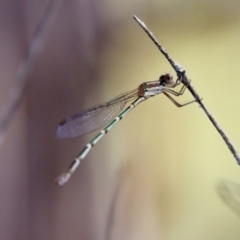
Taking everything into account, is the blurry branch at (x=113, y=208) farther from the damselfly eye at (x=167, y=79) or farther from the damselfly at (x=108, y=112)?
the damselfly eye at (x=167, y=79)

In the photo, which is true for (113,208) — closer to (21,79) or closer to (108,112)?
(108,112)

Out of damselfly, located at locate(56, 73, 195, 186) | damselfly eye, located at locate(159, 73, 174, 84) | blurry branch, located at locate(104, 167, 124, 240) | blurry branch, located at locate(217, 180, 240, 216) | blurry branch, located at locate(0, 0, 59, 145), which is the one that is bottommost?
blurry branch, located at locate(217, 180, 240, 216)

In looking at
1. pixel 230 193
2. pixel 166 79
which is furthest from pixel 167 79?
pixel 230 193

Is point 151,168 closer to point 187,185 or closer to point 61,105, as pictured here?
point 187,185

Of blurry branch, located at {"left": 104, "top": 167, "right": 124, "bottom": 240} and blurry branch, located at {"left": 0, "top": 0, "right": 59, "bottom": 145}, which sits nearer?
blurry branch, located at {"left": 0, "top": 0, "right": 59, "bottom": 145}

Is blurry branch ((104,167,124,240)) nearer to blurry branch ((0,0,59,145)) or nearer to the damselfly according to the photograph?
the damselfly

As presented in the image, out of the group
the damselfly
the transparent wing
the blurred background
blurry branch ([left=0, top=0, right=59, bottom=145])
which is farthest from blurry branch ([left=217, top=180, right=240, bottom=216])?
blurry branch ([left=0, top=0, right=59, bottom=145])

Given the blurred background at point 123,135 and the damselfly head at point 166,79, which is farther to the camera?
the blurred background at point 123,135

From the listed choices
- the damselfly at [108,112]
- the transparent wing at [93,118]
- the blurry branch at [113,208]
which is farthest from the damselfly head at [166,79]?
the blurry branch at [113,208]
